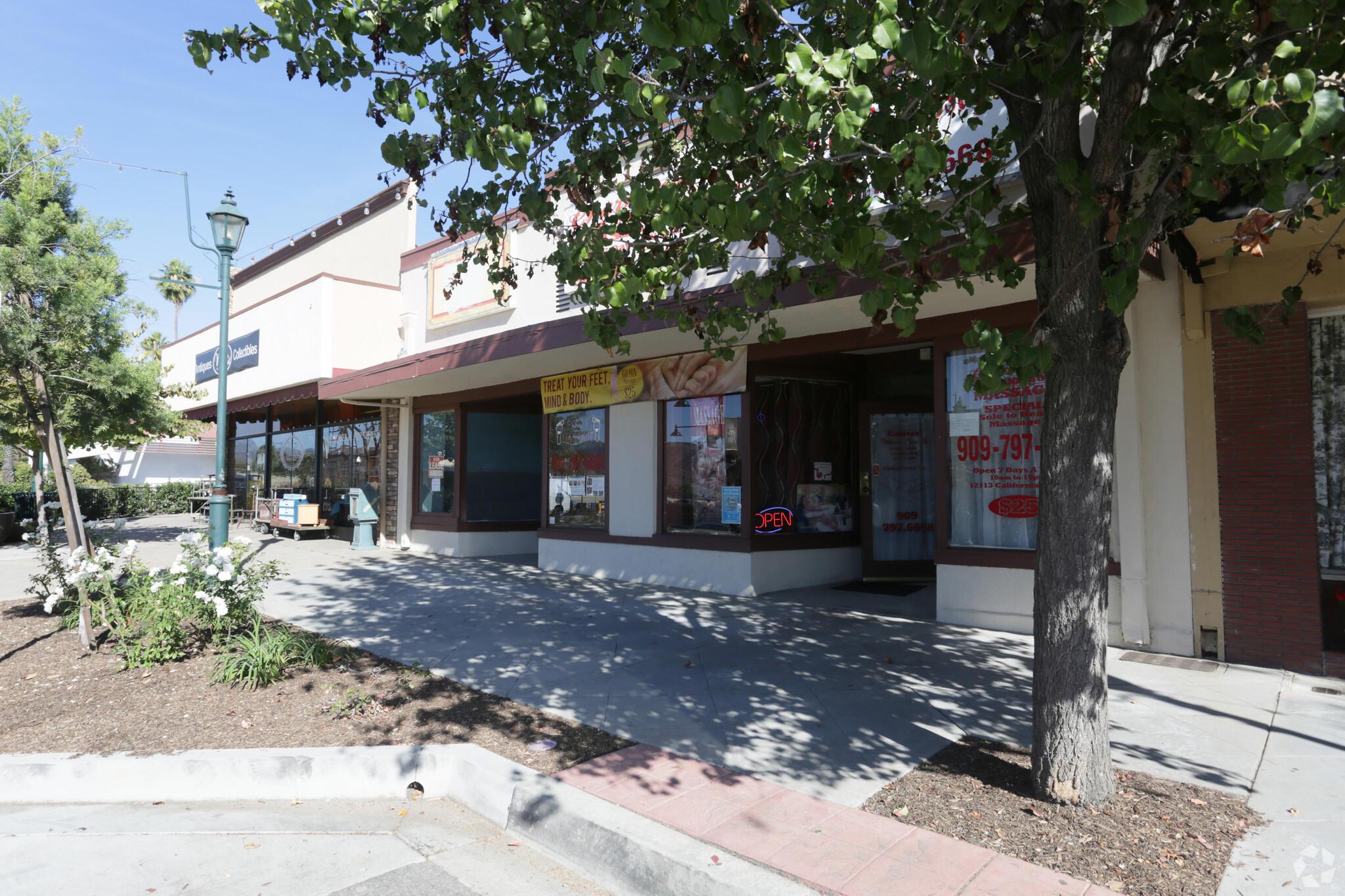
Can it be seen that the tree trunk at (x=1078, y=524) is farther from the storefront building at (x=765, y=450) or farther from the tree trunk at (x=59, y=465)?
the tree trunk at (x=59, y=465)

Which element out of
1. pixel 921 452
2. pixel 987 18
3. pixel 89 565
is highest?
pixel 987 18

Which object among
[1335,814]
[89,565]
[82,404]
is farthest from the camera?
[82,404]

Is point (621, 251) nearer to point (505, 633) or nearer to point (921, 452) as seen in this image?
point (505, 633)

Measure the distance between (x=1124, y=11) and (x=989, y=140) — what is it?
251cm

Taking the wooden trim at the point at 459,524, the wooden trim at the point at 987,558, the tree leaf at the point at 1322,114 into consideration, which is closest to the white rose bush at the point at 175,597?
the wooden trim at the point at 987,558

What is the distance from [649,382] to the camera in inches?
416

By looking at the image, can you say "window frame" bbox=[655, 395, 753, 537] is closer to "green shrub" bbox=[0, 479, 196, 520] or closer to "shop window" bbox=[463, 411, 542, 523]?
"shop window" bbox=[463, 411, 542, 523]

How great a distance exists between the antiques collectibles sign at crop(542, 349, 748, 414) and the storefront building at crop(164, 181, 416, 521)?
19.2ft

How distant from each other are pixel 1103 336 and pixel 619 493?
8.02 meters

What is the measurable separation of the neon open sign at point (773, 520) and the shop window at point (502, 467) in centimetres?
627

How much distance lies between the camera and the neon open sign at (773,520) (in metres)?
9.49

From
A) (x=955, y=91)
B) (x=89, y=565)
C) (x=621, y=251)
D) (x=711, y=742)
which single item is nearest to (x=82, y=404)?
(x=89, y=565)

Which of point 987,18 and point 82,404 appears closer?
point 987,18

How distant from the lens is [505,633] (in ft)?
24.5
